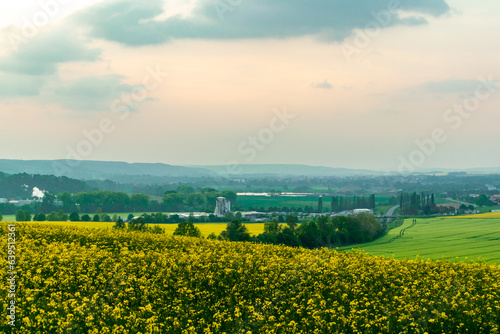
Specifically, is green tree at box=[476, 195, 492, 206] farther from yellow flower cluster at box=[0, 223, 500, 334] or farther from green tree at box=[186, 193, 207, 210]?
yellow flower cluster at box=[0, 223, 500, 334]

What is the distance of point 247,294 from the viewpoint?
49.3ft

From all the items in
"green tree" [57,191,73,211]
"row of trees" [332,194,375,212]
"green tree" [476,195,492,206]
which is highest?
"green tree" [476,195,492,206]

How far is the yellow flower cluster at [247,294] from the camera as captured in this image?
1200 centimetres

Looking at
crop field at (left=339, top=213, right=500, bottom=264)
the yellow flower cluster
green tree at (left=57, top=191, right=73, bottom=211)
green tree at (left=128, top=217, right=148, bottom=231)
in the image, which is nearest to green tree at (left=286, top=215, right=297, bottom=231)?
crop field at (left=339, top=213, right=500, bottom=264)

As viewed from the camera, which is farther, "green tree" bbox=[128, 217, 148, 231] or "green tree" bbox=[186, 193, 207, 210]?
"green tree" bbox=[186, 193, 207, 210]

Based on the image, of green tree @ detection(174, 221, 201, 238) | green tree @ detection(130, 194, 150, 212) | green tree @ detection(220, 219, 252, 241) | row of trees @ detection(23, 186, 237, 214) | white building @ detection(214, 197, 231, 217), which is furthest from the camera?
green tree @ detection(130, 194, 150, 212)

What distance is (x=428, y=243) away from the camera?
52.4 m

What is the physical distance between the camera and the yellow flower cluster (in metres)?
12.0

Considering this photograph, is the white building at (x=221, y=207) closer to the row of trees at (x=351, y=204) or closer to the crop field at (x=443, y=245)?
the row of trees at (x=351, y=204)

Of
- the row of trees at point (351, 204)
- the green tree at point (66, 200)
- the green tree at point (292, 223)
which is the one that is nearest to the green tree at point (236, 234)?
the green tree at point (292, 223)

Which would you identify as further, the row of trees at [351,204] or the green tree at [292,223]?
the row of trees at [351,204]

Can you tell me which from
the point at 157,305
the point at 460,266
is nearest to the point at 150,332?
the point at 157,305

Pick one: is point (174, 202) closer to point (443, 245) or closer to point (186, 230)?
point (186, 230)

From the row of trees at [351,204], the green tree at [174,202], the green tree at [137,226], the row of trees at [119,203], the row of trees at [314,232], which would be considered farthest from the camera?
the row of trees at [351,204]
